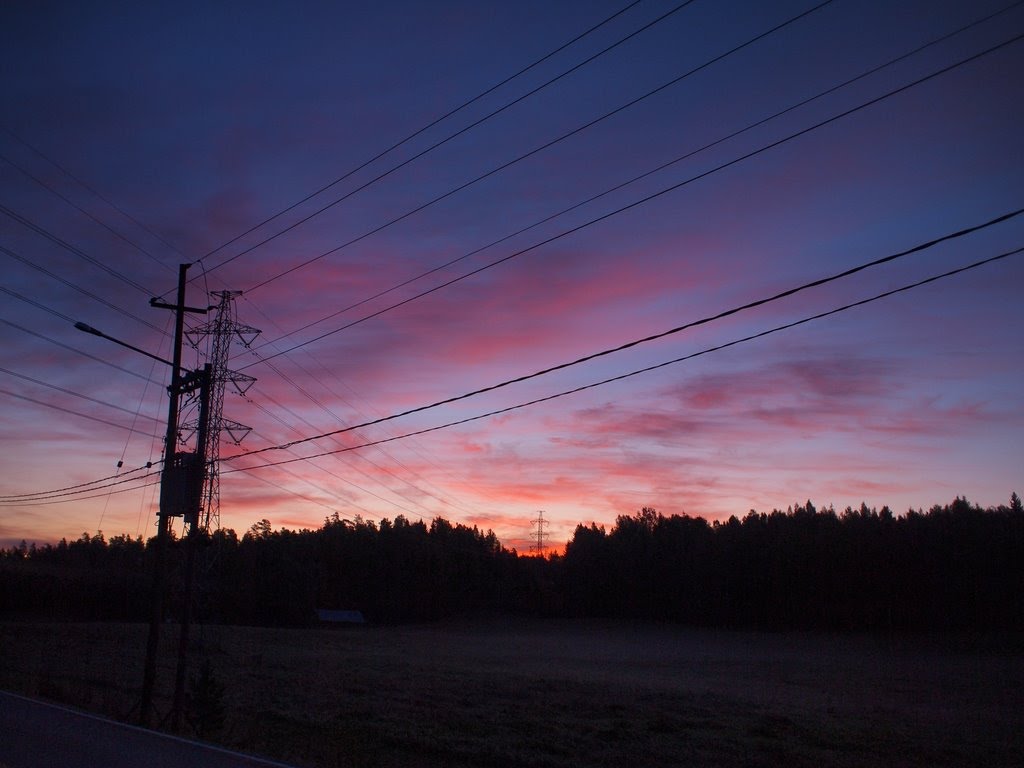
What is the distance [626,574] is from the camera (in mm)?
123125

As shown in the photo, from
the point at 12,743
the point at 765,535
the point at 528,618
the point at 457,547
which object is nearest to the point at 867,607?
the point at 765,535

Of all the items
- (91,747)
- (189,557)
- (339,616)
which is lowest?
(339,616)

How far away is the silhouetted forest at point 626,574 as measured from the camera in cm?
9225

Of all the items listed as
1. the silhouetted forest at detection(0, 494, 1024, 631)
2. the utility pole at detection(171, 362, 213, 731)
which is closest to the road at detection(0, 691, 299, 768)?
the utility pole at detection(171, 362, 213, 731)

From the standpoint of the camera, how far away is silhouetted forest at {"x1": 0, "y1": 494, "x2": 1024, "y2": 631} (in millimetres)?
92250

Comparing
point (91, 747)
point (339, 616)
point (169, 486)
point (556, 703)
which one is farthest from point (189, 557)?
point (339, 616)

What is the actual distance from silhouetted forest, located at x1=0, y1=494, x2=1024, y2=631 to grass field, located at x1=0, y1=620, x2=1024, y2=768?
23075mm

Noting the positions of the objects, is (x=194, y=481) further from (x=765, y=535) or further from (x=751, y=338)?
(x=765, y=535)

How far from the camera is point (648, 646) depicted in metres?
83.3

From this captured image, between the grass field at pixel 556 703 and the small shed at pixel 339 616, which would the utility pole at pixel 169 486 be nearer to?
the grass field at pixel 556 703

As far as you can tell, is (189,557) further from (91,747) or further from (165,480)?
(91,747)

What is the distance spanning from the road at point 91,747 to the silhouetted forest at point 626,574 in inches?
1883

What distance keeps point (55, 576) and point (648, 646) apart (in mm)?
75104

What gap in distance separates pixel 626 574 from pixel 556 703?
9704cm
